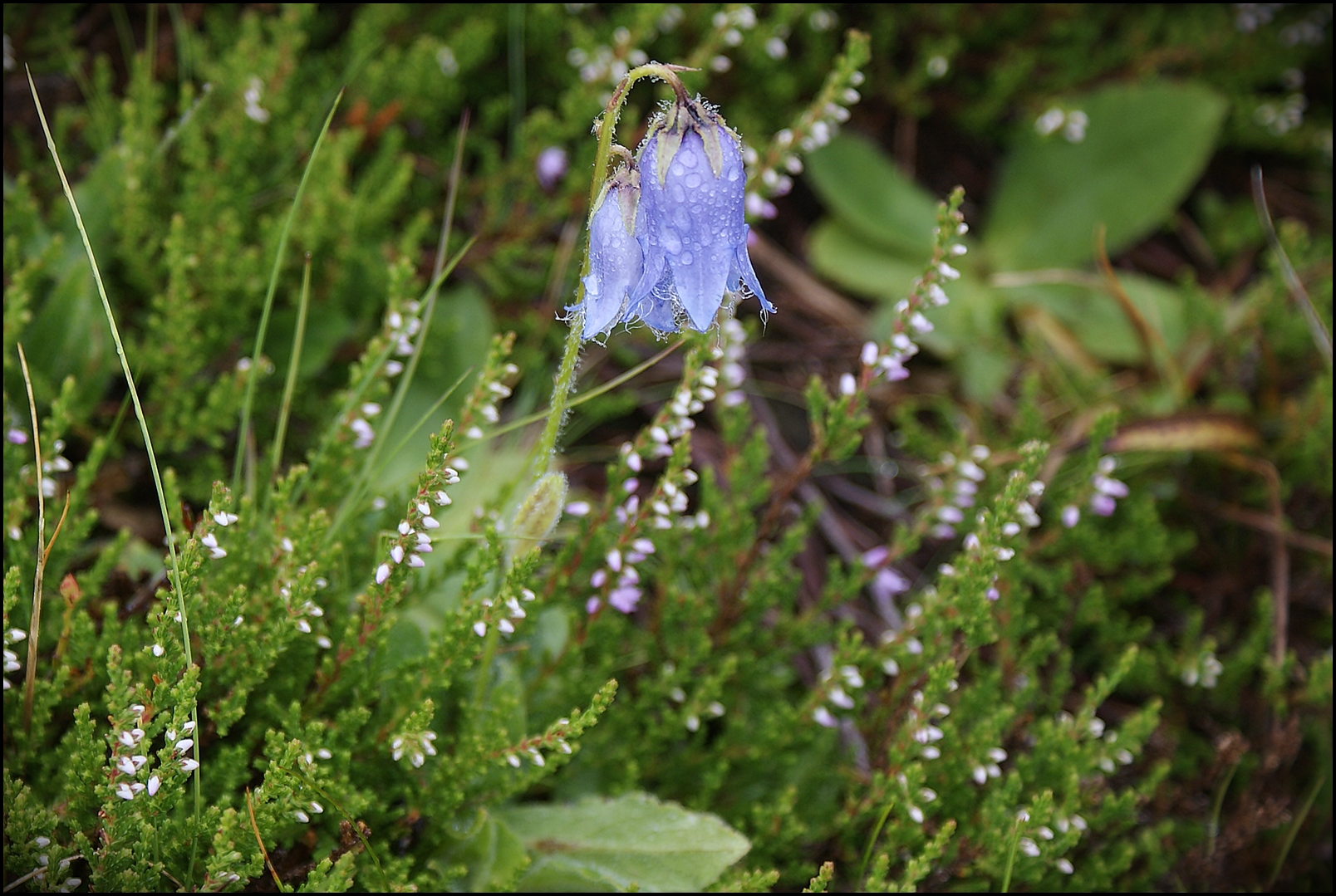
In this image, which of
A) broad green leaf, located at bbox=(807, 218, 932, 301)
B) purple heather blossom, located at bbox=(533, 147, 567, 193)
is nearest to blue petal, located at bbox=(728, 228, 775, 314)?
purple heather blossom, located at bbox=(533, 147, 567, 193)

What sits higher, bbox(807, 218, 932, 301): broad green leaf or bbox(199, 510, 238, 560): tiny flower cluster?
bbox(807, 218, 932, 301): broad green leaf

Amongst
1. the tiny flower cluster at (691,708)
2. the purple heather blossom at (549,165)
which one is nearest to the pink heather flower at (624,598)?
the tiny flower cluster at (691,708)

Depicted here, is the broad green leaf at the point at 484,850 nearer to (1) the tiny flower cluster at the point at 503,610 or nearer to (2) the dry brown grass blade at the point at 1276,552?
(1) the tiny flower cluster at the point at 503,610

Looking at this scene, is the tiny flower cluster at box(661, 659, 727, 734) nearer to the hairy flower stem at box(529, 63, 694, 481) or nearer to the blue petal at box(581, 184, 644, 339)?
the hairy flower stem at box(529, 63, 694, 481)

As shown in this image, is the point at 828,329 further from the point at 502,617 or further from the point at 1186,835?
the point at 502,617

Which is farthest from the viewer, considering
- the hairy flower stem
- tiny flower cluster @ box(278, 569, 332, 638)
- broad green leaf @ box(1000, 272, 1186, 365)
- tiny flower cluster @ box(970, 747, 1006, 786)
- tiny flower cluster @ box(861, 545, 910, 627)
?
broad green leaf @ box(1000, 272, 1186, 365)

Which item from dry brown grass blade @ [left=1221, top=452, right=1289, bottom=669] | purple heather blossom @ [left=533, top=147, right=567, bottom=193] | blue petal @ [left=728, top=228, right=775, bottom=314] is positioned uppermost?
purple heather blossom @ [left=533, top=147, right=567, bottom=193]

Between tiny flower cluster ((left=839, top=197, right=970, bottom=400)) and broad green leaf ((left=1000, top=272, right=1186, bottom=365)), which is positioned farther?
broad green leaf ((left=1000, top=272, right=1186, bottom=365))
